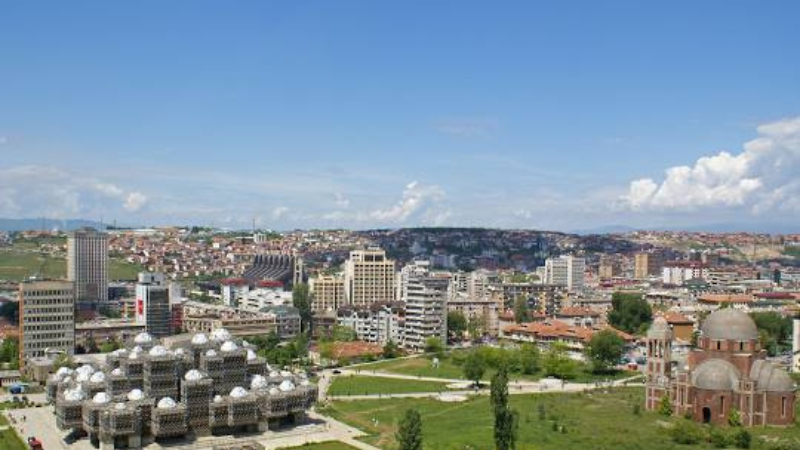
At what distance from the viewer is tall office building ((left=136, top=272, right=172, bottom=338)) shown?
280ft

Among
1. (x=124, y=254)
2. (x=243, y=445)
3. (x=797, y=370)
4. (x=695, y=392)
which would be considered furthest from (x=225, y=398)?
(x=124, y=254)

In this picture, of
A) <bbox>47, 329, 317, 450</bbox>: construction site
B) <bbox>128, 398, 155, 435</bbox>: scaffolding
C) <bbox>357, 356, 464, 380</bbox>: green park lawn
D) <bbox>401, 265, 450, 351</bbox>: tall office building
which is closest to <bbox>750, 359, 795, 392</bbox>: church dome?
<bbox>357, 356, 464, 380</bbox>: green park lawn

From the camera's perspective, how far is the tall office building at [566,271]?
143125mm

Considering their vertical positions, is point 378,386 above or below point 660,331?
below

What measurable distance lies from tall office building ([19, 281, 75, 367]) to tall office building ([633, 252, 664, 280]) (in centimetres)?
12801

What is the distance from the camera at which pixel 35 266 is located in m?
147

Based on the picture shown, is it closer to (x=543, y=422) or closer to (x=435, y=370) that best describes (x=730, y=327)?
(x=543, y=422)

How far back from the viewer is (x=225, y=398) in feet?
159

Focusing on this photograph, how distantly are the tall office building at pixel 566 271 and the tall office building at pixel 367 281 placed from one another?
4042cm

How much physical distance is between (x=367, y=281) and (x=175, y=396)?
212ft

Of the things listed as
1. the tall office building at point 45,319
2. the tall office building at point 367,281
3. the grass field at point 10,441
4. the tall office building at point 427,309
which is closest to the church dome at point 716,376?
the tall office building at point 427,309

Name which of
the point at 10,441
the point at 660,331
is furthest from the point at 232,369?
the point at 660,331

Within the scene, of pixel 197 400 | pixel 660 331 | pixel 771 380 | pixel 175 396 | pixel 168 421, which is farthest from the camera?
pixel 660 331

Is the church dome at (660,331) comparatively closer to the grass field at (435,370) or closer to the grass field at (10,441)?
the grass field at (435,370)
